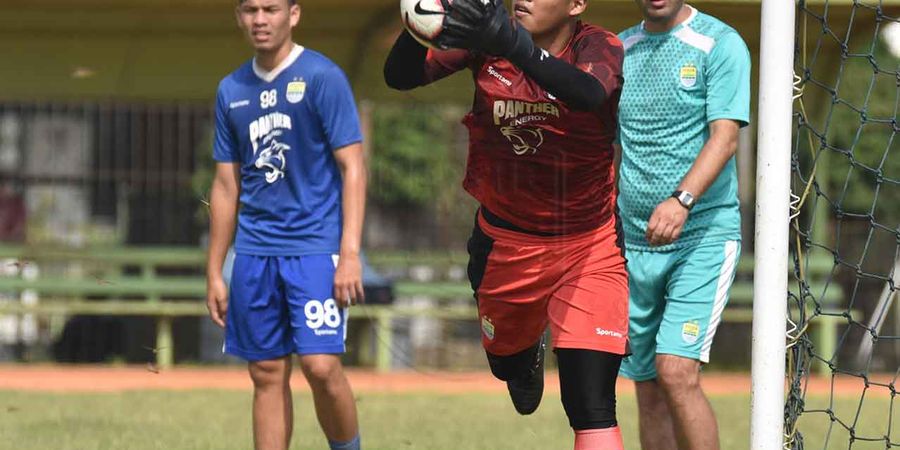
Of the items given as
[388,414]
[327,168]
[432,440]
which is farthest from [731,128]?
[388,414]

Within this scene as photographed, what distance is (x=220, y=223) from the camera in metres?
6.23

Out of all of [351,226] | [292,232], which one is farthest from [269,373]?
[351,226]

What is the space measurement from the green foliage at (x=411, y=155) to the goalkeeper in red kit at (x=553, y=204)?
1300 cm

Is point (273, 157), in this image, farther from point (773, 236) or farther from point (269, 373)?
point (773, 236)

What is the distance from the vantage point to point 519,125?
4824 mm

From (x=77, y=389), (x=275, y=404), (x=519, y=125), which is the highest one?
(x=519, y=125)

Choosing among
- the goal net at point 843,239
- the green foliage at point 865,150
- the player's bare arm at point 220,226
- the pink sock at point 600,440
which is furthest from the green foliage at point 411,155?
the pink sock at point 600,440

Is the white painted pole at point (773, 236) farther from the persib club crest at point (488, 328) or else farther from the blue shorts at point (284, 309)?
the blue shorts at point (284, 309)

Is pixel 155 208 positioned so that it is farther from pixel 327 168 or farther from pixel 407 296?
pixel 327 168

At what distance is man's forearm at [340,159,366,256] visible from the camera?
5941 millimetres

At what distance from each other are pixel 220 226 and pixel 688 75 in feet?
6.92

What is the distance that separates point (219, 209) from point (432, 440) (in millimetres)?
2448

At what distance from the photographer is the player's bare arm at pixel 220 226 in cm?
619

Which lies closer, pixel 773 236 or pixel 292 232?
pixel 773 236
